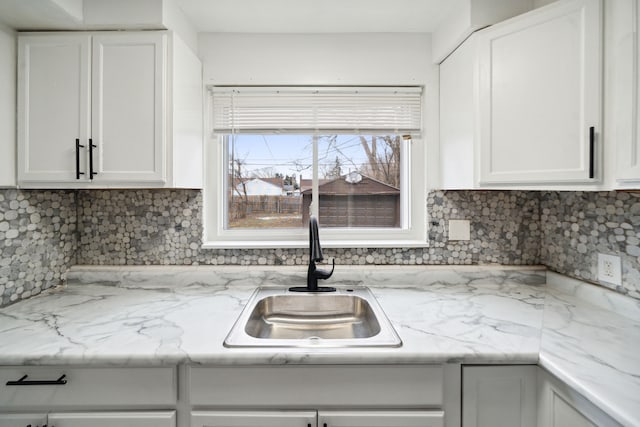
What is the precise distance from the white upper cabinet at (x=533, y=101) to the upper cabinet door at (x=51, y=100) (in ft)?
5.47

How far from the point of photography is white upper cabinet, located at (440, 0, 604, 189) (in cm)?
108

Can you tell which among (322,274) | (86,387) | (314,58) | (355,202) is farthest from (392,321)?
(314,58)

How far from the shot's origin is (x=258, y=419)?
102 centimetres

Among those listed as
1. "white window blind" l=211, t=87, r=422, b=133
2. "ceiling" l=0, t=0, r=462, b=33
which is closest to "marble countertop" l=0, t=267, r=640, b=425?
"white window blind" l=211, t=87, r=422, b=133

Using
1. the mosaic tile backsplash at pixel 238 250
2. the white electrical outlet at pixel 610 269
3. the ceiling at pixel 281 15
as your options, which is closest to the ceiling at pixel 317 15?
the ceiling at pixel 281 15

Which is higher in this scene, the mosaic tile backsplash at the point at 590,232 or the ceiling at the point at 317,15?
the ceiling at the point at 317,15

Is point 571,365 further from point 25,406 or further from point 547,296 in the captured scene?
point 25,406

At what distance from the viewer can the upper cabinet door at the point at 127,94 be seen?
1.39 metres

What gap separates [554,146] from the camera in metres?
1.17

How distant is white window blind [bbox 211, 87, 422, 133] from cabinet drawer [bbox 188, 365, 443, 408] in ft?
3.98

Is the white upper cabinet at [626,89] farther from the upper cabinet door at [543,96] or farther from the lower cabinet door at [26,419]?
the lower cabinet door at [26,419]

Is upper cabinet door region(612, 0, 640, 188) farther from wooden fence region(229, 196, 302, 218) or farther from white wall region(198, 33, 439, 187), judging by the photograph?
wooden fence region(229, 196, 302, 218)

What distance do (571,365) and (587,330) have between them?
329 mm

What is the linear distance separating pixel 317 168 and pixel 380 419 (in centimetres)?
126
